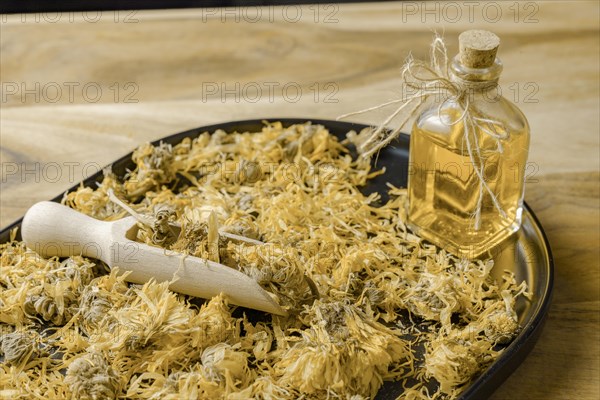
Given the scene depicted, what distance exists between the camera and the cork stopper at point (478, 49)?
3.60 ft

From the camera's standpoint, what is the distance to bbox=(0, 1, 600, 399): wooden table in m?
1.38

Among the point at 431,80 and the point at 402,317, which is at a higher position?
the point at 431,80

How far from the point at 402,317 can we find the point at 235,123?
530mm

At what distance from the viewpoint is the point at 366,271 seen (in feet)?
3.93

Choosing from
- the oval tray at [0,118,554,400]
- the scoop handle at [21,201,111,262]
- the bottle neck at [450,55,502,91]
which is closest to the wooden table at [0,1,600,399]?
the oval tray at [0,118,554,400]

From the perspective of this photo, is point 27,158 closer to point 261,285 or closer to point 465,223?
point 261,285

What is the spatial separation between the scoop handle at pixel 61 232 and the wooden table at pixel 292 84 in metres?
0.22

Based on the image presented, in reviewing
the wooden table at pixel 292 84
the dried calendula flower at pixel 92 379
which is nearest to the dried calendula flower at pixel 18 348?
the dried calendula flower at pixel 92 379

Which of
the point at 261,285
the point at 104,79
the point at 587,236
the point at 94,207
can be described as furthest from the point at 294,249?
the point at 104,79

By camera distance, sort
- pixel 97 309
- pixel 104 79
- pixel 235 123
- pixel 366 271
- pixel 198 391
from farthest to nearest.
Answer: pixel 104 79 < pixel 235 123 < pixel 366 271 < pixel 97 309 < pixel 198 391

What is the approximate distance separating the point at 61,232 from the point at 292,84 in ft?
2.47

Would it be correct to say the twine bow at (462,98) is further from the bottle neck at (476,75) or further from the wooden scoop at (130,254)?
the wooden scoop at (130,254)

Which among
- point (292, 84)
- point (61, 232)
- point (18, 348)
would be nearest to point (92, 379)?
point (18, 348)

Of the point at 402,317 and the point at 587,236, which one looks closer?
the point at 402,317
